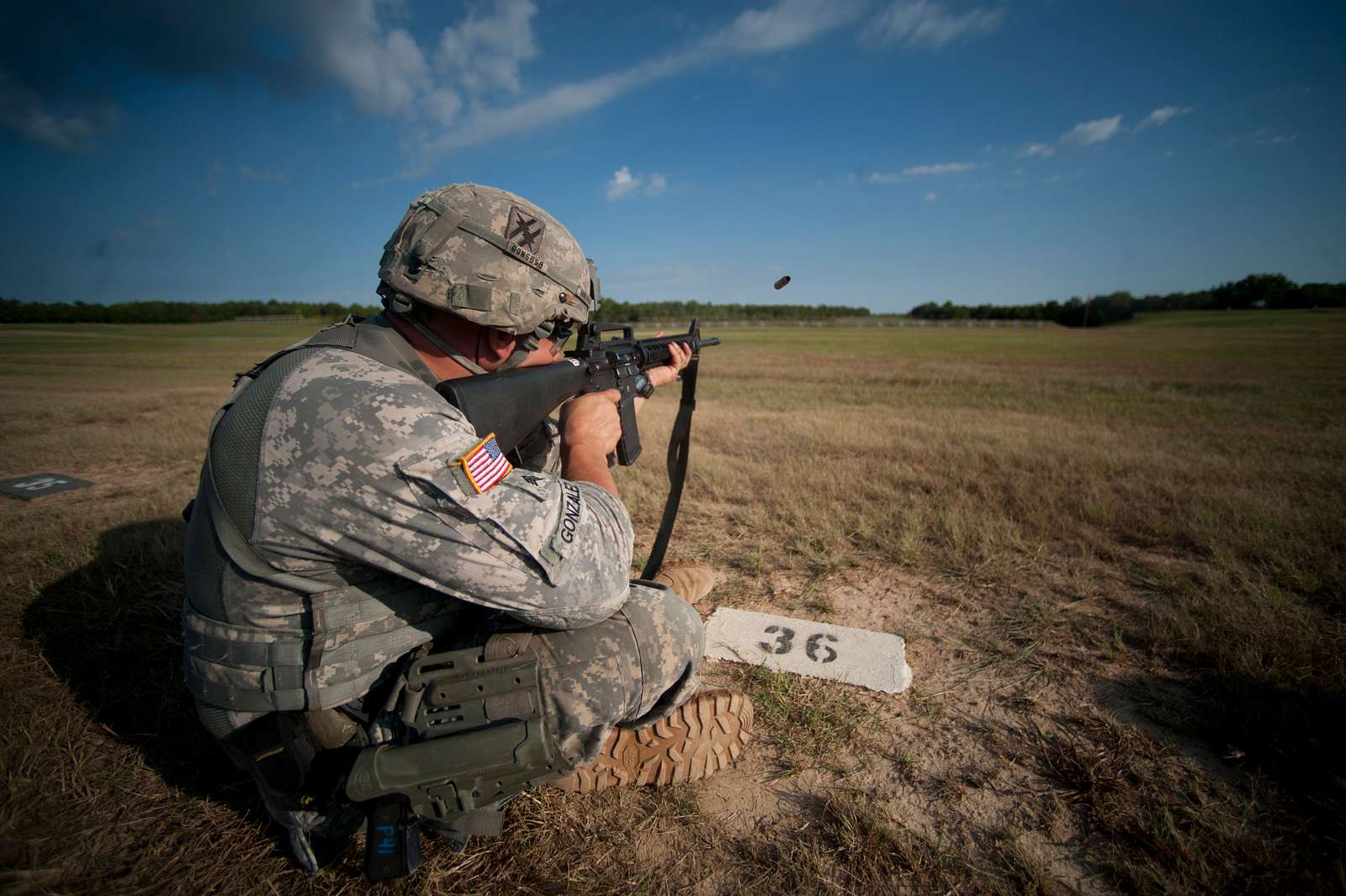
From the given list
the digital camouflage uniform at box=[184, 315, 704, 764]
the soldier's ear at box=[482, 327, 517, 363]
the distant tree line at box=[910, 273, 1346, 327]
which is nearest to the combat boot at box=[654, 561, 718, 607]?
the digital camouflage uniform at box=[184, 315, 704, 764]

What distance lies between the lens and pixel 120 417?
10.6m

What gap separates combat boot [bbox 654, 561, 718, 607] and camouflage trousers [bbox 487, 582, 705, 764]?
1145 mm

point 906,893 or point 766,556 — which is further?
point 766,556

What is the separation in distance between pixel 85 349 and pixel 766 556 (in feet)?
111

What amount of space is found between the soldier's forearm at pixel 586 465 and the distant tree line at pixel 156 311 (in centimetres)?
112

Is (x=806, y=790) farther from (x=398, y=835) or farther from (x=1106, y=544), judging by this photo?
(x=1106, y=544)

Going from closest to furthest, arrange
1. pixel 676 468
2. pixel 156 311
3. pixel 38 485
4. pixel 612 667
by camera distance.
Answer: pixel 612 667, pixel 676 468, pixel 38 485, pixel 156 311

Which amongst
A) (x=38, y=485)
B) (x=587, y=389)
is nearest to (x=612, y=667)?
(x=587, y=389)

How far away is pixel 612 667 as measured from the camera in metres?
2.27

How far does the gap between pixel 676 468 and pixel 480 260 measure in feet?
8.22

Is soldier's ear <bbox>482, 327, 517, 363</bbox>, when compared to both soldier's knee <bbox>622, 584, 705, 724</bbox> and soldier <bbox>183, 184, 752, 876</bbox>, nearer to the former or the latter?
soldier <bbox>183, 184, 752, 876</bbox>

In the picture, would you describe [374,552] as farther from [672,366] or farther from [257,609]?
[672,366]

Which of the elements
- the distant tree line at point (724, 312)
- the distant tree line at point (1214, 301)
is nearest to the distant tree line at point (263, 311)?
the distant tree line at point (724, 312)

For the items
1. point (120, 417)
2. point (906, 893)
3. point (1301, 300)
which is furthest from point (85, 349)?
point (1301, 300)
